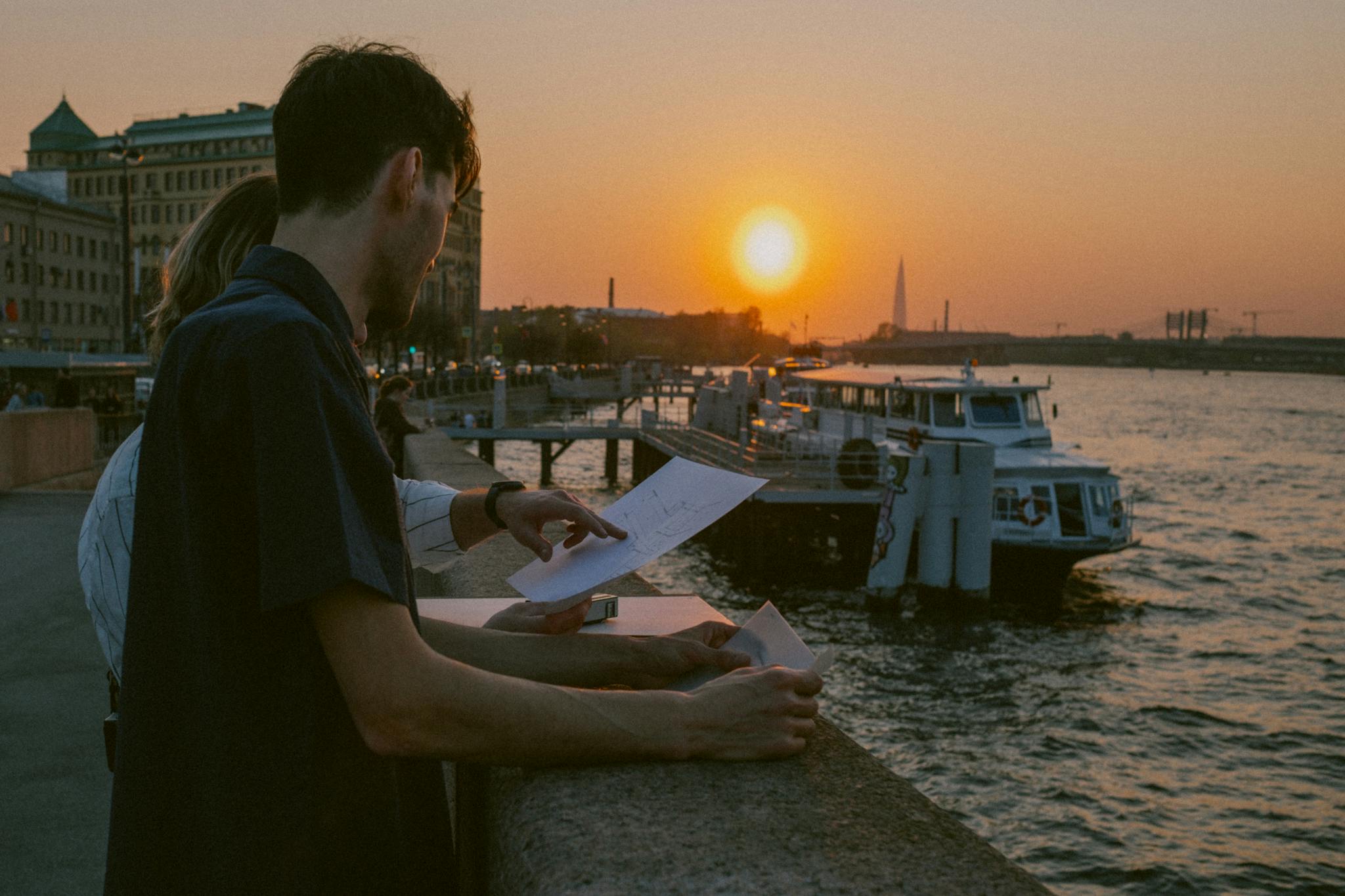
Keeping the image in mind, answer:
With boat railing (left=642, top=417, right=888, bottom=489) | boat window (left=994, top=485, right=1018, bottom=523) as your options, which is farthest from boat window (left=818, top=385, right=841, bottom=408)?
boat window (left=994, top=485, right=1018, bottom=523)

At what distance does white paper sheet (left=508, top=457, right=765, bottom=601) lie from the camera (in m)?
1.85

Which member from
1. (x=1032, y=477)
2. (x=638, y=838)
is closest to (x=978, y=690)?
(x=1032, y=477)

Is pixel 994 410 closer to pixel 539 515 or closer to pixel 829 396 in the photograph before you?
pixel 829 396

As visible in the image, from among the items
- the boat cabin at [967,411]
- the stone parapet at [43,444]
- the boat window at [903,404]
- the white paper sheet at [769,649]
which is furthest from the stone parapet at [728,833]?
the boat window at [903,404]

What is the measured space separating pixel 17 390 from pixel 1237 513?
37.2m

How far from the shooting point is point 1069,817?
42.8 feet

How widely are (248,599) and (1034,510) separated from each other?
78.6 feet

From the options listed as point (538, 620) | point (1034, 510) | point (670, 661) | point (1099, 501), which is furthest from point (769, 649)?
point (1099, 501)

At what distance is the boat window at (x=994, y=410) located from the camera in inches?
1082

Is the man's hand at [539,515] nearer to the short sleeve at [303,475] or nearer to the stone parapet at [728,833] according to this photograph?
the stone parapet at [728,833]

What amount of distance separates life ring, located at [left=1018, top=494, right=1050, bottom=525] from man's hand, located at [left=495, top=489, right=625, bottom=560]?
74.9ft

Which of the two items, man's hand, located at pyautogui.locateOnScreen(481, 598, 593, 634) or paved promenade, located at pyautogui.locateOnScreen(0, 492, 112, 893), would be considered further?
paved promenade, located at pyautogui.locateOnScreen(0, 492, 112, 893)

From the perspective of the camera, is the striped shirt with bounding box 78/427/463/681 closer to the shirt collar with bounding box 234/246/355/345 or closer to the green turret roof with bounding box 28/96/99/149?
the shirt collar with bounding box 234/246/355/345

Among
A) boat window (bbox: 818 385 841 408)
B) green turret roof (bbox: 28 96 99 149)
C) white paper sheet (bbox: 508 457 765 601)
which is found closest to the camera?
white paper sheet (bbox: 508 457 765 601)
